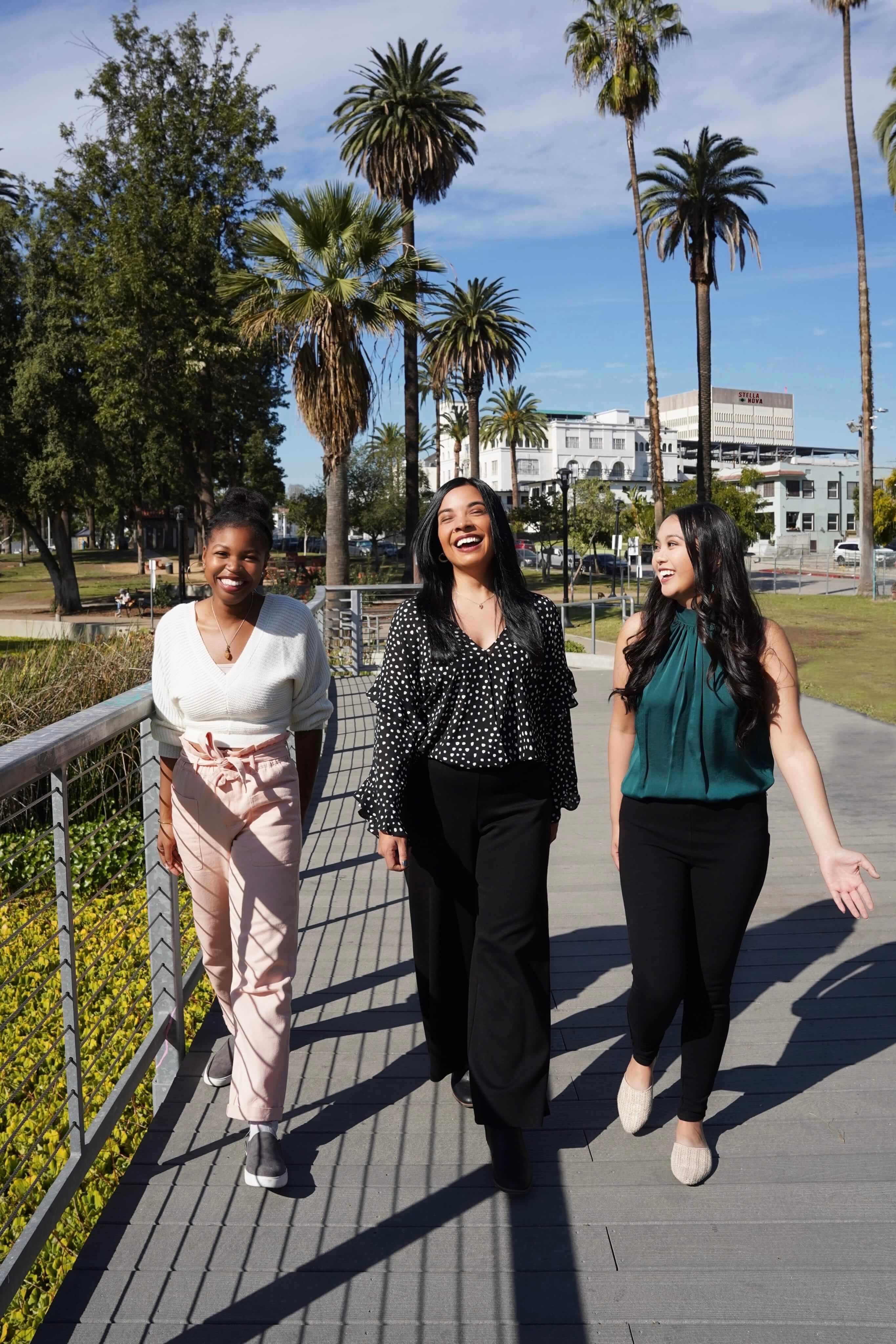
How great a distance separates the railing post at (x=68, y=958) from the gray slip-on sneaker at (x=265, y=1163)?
415mm

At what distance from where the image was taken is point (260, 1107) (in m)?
2.84

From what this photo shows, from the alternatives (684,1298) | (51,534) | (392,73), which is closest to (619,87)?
(392,73)

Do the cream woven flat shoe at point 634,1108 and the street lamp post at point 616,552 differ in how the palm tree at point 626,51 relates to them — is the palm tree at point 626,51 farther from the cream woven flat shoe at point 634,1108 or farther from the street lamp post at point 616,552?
the cream woven flat shoe at point 634,1108

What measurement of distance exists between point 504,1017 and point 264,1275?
0.82 metres

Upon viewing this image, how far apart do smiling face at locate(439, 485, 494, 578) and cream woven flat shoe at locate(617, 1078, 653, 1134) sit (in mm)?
1485

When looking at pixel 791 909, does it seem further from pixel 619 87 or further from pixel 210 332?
pixel 619 87

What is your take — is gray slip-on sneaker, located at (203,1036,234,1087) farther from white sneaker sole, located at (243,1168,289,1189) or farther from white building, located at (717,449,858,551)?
white building, located at (717,449,858,551)

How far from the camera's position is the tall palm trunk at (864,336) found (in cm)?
3866

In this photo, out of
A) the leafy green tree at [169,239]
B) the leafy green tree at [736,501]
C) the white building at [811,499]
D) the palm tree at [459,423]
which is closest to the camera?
the leafy green tree at [169,239]

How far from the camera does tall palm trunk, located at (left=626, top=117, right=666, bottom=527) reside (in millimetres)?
40406

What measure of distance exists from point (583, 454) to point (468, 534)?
371ft

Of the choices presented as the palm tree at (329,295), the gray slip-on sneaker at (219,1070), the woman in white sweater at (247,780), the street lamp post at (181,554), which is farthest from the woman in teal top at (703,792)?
the street lamp post at (181,554)

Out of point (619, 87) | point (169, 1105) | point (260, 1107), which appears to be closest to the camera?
point (260, 1107)

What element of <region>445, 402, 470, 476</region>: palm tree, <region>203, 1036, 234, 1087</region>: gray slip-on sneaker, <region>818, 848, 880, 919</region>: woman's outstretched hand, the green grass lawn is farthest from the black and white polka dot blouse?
Result: <region>445, 402, 470, 476</region>: palm tree
